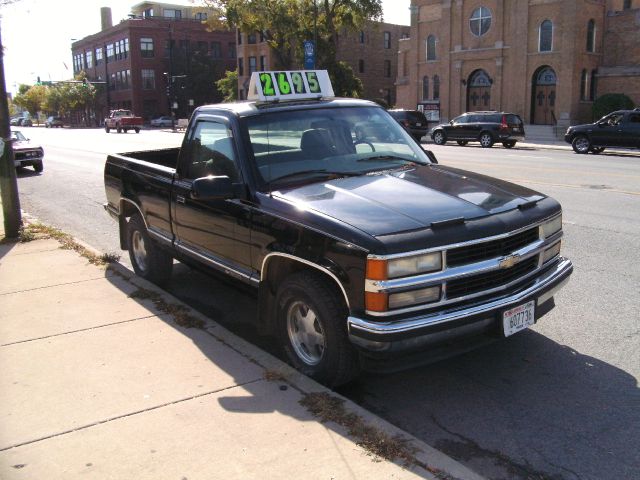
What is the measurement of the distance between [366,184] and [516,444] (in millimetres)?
1975

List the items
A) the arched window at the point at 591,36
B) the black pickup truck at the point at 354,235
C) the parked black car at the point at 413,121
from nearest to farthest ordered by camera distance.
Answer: the black pickup truck at the point at 354,235 < the parked black car at the point at 413,121 < the arched window at the point at 591,36

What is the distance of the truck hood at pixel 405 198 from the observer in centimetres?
381

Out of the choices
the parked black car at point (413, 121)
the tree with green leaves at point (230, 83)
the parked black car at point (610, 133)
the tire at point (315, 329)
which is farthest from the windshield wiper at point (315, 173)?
the tree with green leaves at point (230, 83)

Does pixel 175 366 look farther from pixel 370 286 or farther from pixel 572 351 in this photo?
pixel 572 351

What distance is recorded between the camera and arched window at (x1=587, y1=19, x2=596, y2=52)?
4057 centimetres

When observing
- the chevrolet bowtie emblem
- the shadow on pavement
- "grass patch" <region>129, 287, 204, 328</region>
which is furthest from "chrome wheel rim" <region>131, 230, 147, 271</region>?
the chevrolet bowtie emblem

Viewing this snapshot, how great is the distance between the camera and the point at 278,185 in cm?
458

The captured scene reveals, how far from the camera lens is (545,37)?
40.9 meters

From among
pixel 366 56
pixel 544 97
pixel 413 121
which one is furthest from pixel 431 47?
pixel 366 56

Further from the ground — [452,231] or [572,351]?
[452,231]

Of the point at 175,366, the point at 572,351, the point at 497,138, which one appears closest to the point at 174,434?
the point at 175,366

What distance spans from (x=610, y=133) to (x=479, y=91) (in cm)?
2221

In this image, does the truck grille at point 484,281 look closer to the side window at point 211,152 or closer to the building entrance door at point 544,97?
the side window at point 211,152

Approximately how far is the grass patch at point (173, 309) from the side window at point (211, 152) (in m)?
1.21
